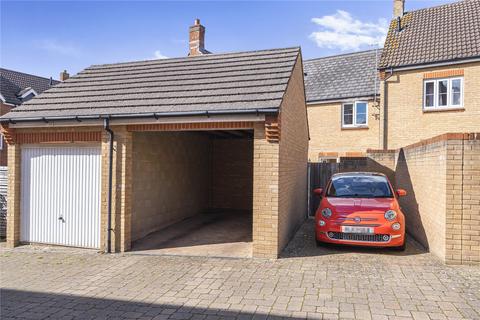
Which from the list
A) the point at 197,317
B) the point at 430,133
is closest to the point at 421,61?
the point at 430,133

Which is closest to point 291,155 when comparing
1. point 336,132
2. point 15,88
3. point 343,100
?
point 336,132

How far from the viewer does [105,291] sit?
5301 mm

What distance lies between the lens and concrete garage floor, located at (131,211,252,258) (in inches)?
293

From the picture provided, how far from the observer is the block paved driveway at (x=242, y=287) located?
449cm

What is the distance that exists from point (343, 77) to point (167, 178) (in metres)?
13.0

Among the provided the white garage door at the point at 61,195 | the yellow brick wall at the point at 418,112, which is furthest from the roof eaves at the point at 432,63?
the white garage door at the point at 61,195

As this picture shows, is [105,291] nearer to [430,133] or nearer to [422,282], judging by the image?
[422,282]

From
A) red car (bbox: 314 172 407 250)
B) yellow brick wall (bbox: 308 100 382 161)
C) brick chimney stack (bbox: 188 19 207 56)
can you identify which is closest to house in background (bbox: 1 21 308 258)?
red car (bbox: 314 172 407 250)

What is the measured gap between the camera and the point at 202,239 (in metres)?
8.50

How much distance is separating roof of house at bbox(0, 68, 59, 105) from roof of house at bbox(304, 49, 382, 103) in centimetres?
1869

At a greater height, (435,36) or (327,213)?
(435,36)

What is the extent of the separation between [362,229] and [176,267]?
11.9 feet

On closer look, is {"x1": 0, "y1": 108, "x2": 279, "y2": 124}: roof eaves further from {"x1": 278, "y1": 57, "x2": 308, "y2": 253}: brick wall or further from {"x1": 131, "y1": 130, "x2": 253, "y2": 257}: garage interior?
{"x1": 131, "y1": 130, "x2": 253, "y2": 257}: garage interior

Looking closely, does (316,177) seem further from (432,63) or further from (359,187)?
(432,63)
